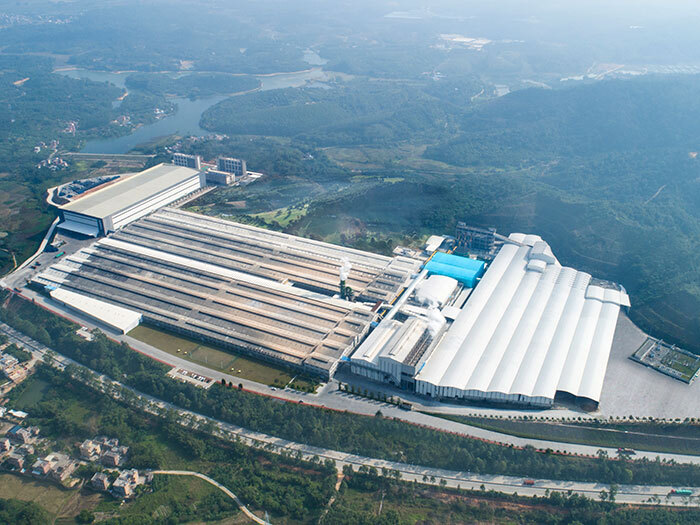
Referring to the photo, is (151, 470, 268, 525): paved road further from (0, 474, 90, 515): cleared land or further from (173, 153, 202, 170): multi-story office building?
(173, 153, 202, 170): multi-story office building

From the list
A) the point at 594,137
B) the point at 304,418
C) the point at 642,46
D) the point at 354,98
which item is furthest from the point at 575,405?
the point at 642,46

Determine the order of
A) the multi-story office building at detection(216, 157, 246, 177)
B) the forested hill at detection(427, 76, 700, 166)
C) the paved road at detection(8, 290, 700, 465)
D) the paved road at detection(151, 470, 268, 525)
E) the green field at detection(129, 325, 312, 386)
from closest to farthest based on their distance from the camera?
the paved road at detection(151, 470, 268, 525) < the paved road at detection(8, 290, 700, 465) < the green field at detection(129, 325, 312, 386) < the multi-story office building at detection(216, 157, 246, 177) < the forested hill at detection(427, 76, 700, 166)

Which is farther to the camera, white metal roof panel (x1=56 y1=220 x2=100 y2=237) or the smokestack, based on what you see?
white metal roof panel (x1=56 y1=220 x2=100 y2=237)

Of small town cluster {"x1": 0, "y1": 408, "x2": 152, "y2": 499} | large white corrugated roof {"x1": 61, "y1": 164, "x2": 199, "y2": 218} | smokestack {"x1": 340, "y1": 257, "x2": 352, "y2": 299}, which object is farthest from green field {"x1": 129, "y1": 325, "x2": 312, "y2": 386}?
large white corrugated roof {"x1": 61, "y1": 164, "x2": 199, "y2": 218}

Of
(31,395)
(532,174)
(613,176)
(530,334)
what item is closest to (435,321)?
(530,334)

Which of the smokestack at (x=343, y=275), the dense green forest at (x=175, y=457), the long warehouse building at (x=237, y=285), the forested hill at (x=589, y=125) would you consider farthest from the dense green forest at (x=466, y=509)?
the forested hill at (x=589, y=125)

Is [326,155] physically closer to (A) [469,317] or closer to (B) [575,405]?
(A) [469,317]

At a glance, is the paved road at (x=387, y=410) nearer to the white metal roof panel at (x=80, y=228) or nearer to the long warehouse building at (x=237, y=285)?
the long warehouse building at (x=237, y=285)
